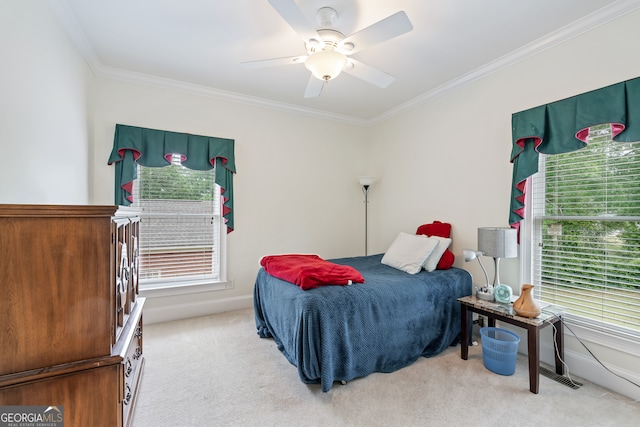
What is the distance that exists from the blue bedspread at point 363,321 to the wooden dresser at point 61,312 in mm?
1101

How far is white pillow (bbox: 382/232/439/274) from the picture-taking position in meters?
2.73

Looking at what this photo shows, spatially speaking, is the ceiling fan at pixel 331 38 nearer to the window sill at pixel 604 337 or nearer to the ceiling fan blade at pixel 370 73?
the ceiling fan blade at pixel 370 73

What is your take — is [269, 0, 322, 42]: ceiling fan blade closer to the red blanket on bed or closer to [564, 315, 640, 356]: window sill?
the red blanket on bed

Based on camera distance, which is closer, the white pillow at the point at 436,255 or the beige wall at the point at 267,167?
the white pillow at the point at 436,255

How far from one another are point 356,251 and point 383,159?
1445 mm

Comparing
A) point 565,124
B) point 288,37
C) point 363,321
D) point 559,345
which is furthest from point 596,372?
point 288,37

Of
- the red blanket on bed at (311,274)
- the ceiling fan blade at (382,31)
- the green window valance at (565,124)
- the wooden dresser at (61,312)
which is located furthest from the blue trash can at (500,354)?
the wooden dresser at (61,312)

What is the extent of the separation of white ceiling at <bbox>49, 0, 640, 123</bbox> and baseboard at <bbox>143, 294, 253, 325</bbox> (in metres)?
2.42

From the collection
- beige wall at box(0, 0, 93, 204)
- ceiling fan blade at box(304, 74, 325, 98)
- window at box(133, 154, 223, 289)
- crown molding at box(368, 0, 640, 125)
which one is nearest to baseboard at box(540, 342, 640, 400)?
crown molding at box(368, 0, 640, 125)

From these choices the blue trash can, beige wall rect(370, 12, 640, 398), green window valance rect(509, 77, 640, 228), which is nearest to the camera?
green window valance rect(509, 77, 640, 228)

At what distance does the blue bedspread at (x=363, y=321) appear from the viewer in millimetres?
1895

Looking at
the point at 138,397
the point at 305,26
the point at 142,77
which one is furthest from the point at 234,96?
the point at 138,397

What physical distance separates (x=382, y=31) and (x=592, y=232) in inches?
Answer: 84.7

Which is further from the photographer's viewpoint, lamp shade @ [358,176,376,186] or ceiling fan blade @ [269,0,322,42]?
lamp shade @ [358,176,376,186]
